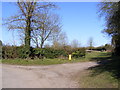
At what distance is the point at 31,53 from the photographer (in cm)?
2162

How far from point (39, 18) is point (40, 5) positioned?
2043mm

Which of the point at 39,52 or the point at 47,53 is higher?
the point at 39,52

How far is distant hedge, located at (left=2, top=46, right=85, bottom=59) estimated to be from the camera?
20.3m

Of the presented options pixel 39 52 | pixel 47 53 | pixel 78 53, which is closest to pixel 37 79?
pixel 39 52

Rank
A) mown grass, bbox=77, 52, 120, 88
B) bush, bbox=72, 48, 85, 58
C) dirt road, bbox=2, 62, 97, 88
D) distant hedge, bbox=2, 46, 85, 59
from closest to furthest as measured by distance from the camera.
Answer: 1. mown grass, bbox=77, 52, 120, 88
2. dirt road, bbox=2, 62, 97, 88
3. distant hedge, bbox=2, 46, 85, 59
4. bush, bbox=72, 48, 85, 58

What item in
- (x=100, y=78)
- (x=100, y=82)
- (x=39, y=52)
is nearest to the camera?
(x=100, y=82)

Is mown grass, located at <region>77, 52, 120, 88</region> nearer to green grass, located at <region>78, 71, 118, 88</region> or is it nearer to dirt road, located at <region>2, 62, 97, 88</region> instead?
green grass, located at <region>78, 71, 118, 88</region>

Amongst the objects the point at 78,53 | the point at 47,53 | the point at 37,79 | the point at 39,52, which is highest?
the point at 39,52

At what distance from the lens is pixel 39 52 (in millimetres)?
→ 22047

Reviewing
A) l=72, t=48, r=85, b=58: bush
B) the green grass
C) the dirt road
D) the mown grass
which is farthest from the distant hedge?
the green grass

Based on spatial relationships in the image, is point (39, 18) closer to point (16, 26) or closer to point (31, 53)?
point (16, 26)

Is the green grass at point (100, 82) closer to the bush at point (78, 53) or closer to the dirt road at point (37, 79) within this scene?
the dirt road at point (37, 79)

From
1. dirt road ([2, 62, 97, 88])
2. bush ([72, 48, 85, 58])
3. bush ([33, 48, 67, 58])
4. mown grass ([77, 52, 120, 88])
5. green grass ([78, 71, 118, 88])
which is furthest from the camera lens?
bush ([72, 48, 85, 58])

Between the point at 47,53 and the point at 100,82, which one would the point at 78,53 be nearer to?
the point at 47,53
